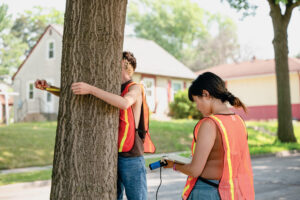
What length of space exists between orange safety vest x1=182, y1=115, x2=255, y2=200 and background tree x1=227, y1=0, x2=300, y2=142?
1340cm

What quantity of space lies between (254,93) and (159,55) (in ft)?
28.1

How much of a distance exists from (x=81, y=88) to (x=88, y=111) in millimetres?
238

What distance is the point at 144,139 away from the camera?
12.1 ft

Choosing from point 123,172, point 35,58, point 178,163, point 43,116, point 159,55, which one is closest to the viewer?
point 178,163

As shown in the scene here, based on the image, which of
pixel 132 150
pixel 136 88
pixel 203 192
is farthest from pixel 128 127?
pixel 203 192

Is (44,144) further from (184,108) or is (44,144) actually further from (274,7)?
(184,108)

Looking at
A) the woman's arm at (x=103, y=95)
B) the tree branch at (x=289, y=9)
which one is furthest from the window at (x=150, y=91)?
the woman's arm at (x=103, y=95)

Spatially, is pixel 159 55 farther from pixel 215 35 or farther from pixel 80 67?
pixel 215 35

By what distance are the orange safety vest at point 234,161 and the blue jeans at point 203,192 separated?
46mm

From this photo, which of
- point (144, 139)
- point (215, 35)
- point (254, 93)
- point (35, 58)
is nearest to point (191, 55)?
point (215, 35)

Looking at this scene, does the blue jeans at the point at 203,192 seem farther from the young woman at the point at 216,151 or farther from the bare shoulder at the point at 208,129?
the bare shoulder at the point at 208,129

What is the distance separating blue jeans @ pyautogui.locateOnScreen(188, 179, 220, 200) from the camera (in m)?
2.74

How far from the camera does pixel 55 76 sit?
27734 millimetres

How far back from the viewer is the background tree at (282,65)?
609 inches
